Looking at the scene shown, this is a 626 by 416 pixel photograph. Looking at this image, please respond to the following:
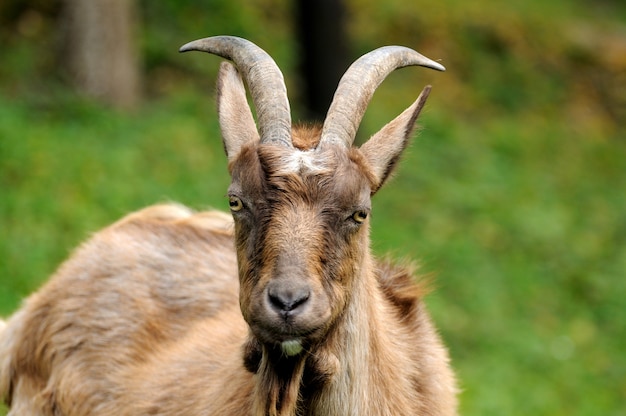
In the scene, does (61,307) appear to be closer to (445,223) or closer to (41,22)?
(445,223)

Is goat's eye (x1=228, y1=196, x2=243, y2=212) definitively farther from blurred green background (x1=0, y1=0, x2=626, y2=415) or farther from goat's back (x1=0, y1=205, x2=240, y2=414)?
blurred green background (x1=0, y1=0, x2=626, y2=415)

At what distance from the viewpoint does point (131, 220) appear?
757 cm

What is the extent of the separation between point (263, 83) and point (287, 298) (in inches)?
49.2

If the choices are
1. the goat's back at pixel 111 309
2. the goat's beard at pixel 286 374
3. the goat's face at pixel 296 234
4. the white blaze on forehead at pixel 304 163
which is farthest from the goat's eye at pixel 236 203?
the goat's back at pixel 111 309

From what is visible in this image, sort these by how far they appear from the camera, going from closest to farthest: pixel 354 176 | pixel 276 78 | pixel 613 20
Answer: pixel 354 176
pixel 276 78
pixel 613 20

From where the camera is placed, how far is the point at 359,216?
4938 mm

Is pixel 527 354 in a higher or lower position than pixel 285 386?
lower

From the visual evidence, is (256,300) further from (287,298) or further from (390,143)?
(390,143)

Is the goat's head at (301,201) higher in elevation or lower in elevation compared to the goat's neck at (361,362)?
higher

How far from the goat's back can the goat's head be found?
1648mm

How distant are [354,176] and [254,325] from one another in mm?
840

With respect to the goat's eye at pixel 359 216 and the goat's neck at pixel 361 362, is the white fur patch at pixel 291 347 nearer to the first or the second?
the goat's neck at pixel 361 362

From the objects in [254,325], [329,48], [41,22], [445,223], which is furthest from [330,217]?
[41,22]

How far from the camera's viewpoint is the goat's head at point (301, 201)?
4.64 metres
